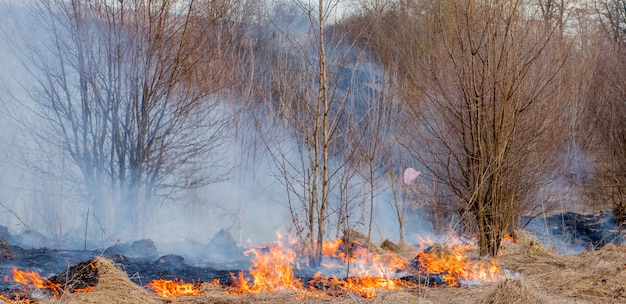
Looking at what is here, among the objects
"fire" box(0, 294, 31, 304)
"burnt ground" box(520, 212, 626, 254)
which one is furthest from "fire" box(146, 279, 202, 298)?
"burnt ground" box(520, 212, 626, 254)

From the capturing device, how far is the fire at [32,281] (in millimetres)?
4875

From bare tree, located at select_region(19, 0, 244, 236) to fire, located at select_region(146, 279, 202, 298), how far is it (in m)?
3.50

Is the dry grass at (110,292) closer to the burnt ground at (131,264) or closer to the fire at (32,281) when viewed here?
the burnt ground at (131,264)

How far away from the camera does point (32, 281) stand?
Result: 5188 mm

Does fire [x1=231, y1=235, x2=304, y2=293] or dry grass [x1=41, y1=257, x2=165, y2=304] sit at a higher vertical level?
dry grass [x1=41, y1=257, x2=165, y2=304]

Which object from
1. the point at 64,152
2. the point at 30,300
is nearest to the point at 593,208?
the point at 64,152

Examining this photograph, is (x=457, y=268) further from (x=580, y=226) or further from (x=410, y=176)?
(x=580, y=226)

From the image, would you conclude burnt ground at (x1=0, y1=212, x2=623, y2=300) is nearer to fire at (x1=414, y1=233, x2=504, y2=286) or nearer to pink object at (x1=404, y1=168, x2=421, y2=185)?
fire at (x1=414, y1=233, x2=504, y2=286)

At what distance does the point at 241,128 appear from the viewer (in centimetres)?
1102

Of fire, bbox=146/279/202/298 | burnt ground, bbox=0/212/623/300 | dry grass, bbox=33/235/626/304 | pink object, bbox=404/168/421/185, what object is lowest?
burnt ground, bbox=0/212/623/300

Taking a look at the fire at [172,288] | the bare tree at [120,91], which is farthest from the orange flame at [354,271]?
the bare tree at [120,91]

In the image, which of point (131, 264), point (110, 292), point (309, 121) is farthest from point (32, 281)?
point (309, 121)

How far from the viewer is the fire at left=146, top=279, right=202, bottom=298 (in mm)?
5230

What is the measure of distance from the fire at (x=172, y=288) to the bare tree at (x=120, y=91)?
3503 mm
